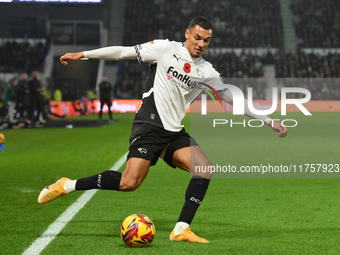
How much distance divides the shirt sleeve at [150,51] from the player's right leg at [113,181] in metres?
0.93

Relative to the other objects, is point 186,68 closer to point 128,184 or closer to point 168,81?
point 168,81

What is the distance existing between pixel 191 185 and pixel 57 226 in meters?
1.48

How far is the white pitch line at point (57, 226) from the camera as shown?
5367 mm

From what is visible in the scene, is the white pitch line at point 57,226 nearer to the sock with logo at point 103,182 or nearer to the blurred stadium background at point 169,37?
the sock with logo at point 103,182

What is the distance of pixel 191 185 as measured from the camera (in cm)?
588

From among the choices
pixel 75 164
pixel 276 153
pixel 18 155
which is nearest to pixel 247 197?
pixel 75 164

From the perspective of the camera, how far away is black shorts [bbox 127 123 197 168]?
19.1 feet

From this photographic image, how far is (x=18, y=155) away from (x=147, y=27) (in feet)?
109

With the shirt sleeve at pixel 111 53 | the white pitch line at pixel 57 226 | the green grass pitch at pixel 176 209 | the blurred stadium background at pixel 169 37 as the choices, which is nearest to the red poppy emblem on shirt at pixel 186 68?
the shirt sleeve at pixel 111 53

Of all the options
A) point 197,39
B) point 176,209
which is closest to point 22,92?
point 176,209

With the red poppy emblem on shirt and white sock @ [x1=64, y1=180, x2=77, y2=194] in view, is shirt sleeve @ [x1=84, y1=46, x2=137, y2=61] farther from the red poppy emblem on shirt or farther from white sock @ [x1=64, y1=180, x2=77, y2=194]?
white sock @ [x1=64, y1=180, x2=77, y2=194]

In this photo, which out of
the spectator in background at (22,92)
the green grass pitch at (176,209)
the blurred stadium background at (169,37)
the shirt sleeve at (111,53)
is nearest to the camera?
the green grass pitch at (176,209)

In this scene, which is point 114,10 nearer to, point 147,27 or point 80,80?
point 147,27

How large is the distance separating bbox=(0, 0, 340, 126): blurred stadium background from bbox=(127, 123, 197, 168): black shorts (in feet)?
103
